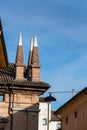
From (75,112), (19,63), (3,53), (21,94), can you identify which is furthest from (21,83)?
(3,53)

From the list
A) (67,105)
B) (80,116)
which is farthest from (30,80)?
(80,116)

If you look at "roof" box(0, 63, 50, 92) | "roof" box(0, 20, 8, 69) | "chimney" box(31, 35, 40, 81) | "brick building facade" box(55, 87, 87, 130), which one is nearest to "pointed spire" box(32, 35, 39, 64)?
"chimney" box(31, 35, 40, 81)

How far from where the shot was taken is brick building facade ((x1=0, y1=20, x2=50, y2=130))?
38375 millimetres

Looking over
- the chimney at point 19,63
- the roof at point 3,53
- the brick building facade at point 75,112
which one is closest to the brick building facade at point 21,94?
the chimney at point 19,63

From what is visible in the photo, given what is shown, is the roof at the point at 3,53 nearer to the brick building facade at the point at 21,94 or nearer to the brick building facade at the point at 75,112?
the brick building facade at the point at 75,112

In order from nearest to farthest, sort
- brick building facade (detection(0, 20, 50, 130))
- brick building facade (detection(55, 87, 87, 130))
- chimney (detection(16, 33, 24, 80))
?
brick building facade (detection(55, 87, 87, 130)) < brick building facade (detection(0, 20, 50, 130)) < chimney (detection(16, 33, 24, 80))

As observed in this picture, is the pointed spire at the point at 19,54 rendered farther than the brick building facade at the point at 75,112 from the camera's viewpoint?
Yes

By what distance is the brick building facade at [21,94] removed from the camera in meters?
38.4

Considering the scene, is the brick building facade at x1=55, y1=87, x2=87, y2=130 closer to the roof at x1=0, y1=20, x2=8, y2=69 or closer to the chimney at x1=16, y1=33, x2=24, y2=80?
the chimney at x1=16, y1=33, x2=24, y2=80

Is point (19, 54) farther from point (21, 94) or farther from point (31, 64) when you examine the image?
point (21, 94)

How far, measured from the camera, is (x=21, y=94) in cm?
3928

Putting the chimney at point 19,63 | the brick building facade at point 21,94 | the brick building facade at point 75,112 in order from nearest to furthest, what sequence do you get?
the brick building facade at point 75,112 < the brick building facade at point 21,94 < the chimney at point 19,63

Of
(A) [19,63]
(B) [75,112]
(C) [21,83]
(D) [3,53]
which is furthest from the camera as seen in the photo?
(A) [19,63]

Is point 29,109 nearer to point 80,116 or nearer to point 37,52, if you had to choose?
point 37,52
